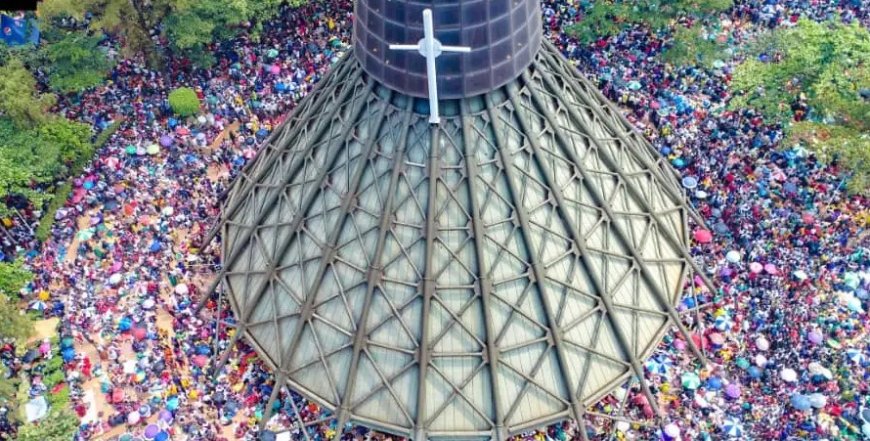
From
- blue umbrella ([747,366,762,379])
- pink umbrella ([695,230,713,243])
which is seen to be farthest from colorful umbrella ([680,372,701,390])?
pink umbrella ([695,230,713,243])

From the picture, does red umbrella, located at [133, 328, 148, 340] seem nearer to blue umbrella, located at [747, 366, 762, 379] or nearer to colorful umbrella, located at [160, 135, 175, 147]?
colorful umbrella, located at [160, 135, 175, 147]

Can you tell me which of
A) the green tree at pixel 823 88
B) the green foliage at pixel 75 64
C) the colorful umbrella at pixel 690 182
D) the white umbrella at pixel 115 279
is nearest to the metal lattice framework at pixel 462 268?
the colorful umbrella at pixel 690 182

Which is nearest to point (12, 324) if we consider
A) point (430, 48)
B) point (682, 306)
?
point (430, 48)

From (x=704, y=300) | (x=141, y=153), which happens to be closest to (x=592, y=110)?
(x=704, y=300)

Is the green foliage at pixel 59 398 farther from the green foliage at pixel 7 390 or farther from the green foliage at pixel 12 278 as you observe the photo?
the green foliage at pixel 12 278

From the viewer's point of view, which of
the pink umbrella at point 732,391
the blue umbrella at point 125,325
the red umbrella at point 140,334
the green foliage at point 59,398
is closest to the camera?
the pink umbrella at point 732,391

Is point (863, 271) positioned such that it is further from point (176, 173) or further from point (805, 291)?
point (176, 173)
